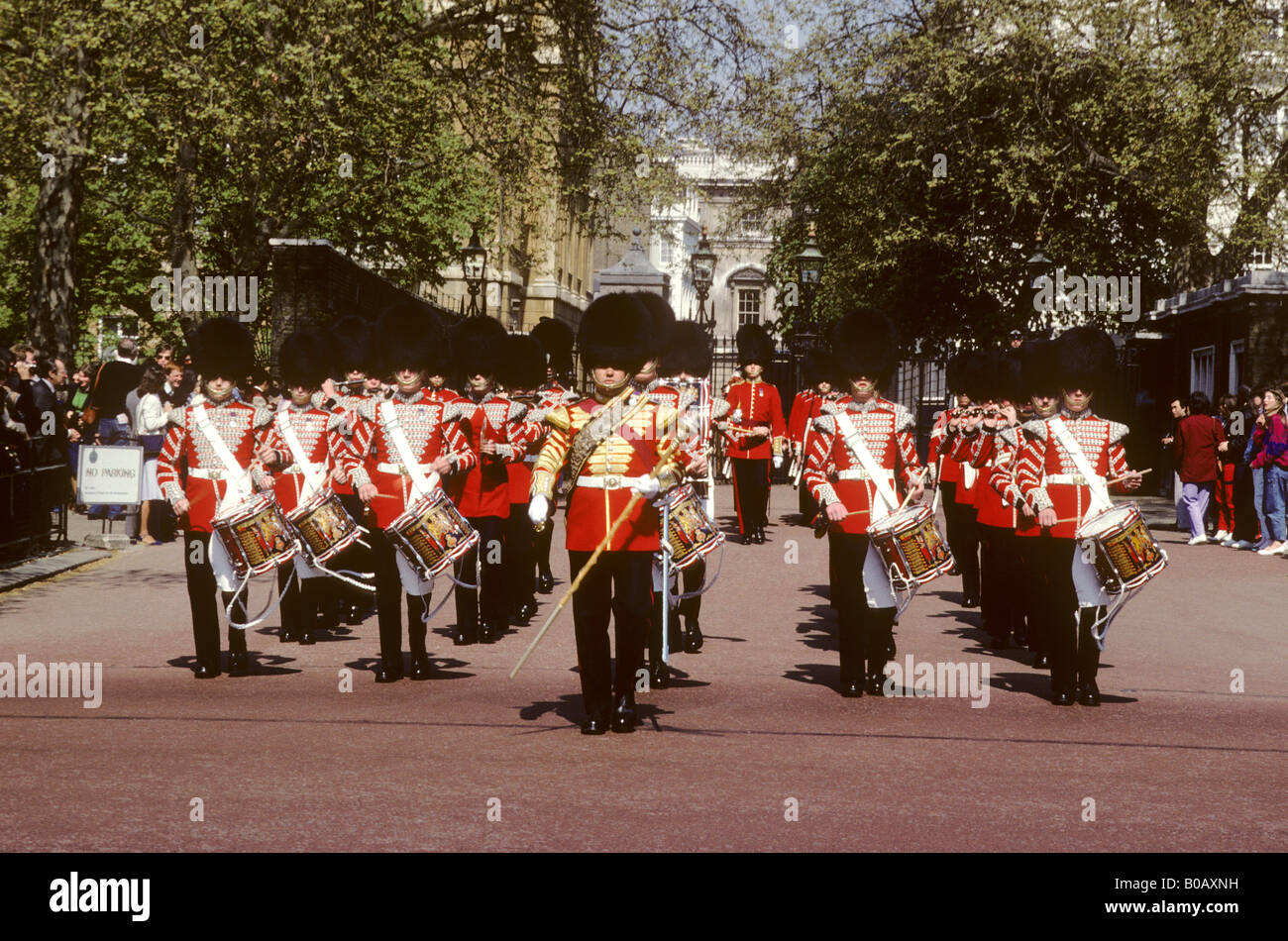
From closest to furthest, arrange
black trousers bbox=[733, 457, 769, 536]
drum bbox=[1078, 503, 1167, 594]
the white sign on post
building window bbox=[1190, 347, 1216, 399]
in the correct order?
drum bbox=[1078, 503, 1167, 594], the white sign on post, black trousers bbox=[733, 457, 769, 536], building window bbox=[1190, 347, 1216, 399]

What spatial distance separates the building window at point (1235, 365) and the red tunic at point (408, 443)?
756 inches

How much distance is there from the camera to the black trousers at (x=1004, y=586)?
11.5 meters

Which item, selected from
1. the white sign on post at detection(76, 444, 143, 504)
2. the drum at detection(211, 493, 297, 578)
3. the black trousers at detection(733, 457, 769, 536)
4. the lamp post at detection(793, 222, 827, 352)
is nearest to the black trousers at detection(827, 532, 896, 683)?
the drum at detection(211, 493, 297, 578)

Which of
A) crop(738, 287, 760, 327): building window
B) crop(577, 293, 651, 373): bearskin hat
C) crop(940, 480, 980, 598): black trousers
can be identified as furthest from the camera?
crop(738, 287, 760, 327): building window

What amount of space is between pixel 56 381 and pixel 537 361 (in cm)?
863

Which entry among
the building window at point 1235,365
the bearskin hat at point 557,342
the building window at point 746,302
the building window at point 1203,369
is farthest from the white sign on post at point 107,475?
the building window at point 746,302

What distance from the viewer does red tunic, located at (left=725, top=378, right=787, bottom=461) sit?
730 inches

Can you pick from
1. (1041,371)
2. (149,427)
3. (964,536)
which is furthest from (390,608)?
(149,427)

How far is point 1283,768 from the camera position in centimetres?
761

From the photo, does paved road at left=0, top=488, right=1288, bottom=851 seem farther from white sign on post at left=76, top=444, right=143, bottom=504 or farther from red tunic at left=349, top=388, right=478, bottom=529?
white sign on post at left=76, top=444, right=143, bottom=504

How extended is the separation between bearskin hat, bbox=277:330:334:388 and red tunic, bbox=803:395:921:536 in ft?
13.4

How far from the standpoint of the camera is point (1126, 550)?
8.91 m

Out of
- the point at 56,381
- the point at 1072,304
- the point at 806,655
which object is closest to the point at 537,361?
the point at 806,655

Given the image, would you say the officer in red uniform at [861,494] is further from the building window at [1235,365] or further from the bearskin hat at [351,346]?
the building window at [1235,365]
